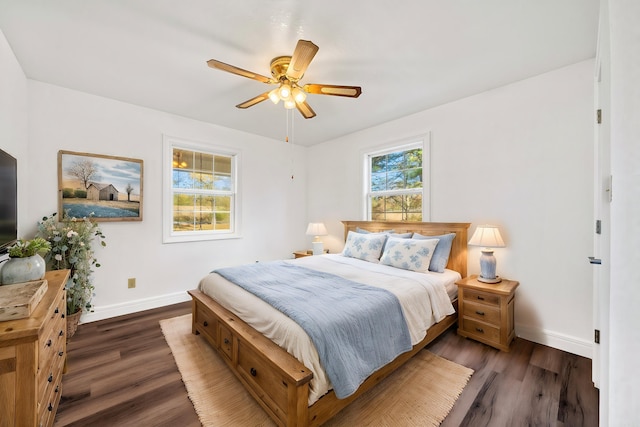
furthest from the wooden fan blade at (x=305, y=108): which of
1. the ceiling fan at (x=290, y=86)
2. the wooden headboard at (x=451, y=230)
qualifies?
the wooden headboard at (x=451, y=230)

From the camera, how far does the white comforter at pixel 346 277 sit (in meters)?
1.46

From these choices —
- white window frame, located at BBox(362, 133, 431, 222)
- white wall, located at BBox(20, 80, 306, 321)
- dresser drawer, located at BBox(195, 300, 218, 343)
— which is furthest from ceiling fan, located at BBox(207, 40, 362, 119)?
dresser drawer, located at BBox(195, 300, 218, 343)

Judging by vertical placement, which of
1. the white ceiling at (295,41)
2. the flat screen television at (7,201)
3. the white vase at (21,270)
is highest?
the white ceiling at (295,41)

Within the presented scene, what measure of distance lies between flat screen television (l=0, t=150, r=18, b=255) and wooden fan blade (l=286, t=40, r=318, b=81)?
200cm

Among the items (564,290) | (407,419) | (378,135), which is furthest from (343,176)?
(407,419)

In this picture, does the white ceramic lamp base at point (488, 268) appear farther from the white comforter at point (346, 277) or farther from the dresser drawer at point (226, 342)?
the dresser drawer at point (226, 342)

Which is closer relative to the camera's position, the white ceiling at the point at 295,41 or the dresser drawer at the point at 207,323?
the white ceiling at the point at 295,41

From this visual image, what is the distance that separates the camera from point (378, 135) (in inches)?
151

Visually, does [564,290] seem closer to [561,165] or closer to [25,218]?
[561,165]

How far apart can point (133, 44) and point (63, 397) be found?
261 cm

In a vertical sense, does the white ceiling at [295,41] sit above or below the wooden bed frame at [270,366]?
above

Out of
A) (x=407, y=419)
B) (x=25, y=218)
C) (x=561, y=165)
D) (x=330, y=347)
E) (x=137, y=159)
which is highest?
(x=137, y=159)

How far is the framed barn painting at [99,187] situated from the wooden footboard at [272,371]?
1742 millimetres

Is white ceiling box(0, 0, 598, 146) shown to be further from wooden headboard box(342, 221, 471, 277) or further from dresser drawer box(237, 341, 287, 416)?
dresser drawer box(237, 341, 287, 416)
